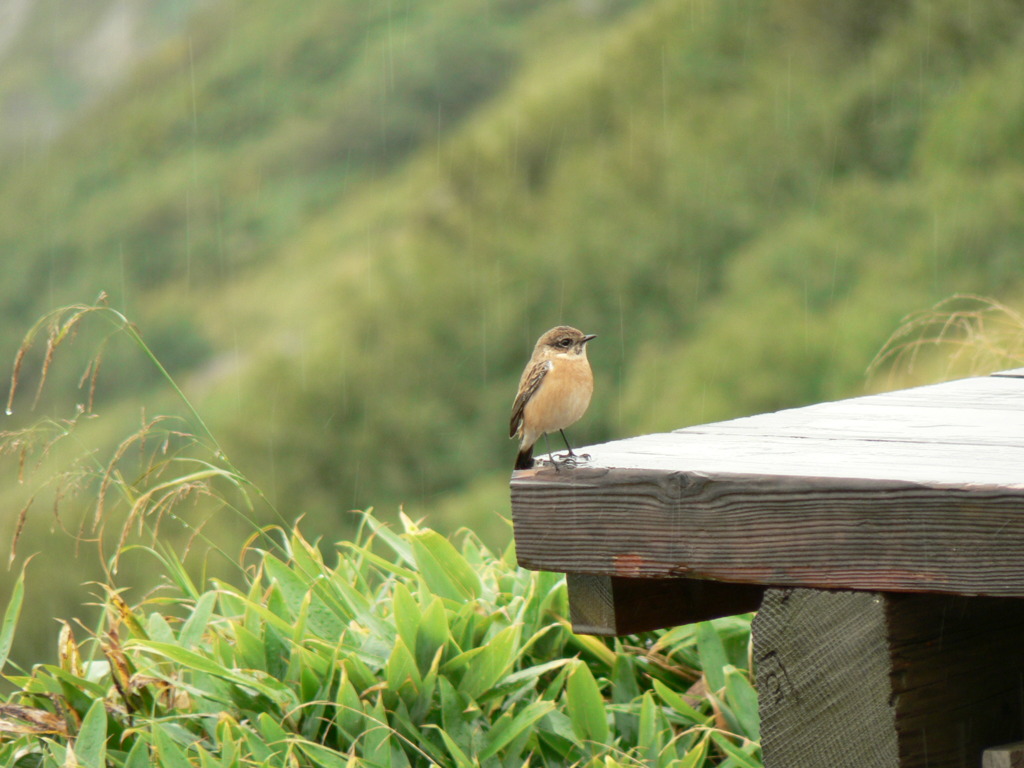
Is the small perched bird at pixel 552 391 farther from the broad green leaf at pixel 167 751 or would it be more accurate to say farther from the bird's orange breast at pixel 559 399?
the broad green leaf at pixel 167 751

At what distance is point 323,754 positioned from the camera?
8.23 ft

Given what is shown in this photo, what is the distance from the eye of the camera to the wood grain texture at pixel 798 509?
65.6 inches

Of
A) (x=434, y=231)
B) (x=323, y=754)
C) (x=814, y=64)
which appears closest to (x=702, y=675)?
(x=323, y=754)

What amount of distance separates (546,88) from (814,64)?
5244 mm

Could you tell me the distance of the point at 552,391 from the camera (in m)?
3.33

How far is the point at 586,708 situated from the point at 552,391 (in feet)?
3.24

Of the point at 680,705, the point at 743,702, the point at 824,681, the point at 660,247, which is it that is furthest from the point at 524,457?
the point at 660,247

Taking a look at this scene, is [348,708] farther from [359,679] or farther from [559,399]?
[559,399]

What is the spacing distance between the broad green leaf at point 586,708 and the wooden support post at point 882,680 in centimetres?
61

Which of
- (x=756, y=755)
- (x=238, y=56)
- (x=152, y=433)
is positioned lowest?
(x=756, y=755)

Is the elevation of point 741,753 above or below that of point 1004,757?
below

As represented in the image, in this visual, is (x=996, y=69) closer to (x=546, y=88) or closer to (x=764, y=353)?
(x=764, y=353)

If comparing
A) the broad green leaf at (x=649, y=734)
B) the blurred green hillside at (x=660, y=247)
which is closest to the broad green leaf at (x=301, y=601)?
the broad green leaf at (x=649, y=734)

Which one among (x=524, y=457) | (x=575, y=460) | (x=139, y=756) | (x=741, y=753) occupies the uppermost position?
(x=575, y=460)
